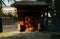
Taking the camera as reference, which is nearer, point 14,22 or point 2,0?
point 2,0

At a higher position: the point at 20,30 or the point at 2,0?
the point at 2,0

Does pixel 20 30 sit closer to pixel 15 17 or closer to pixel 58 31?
pixel 15 17

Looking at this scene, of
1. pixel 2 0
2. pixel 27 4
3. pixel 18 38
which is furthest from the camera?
pixel 27 4

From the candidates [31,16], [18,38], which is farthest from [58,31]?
[18,38]

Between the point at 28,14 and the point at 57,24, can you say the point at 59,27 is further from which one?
the point at 28,14

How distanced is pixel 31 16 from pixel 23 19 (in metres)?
0.96

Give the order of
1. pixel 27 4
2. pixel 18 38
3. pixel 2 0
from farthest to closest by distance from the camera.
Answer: pixel 27 4, pixel 18 38, pixel 2 0

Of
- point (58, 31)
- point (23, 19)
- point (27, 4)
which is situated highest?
point (27, 4)

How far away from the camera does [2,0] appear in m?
5.18

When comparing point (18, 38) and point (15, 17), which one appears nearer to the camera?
point (18, 38)

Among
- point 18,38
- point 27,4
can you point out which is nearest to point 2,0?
point 18,38

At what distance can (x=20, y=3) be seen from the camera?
2105cm

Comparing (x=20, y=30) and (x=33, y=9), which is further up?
(x=33, y=9)

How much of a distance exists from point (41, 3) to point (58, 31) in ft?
11.9
